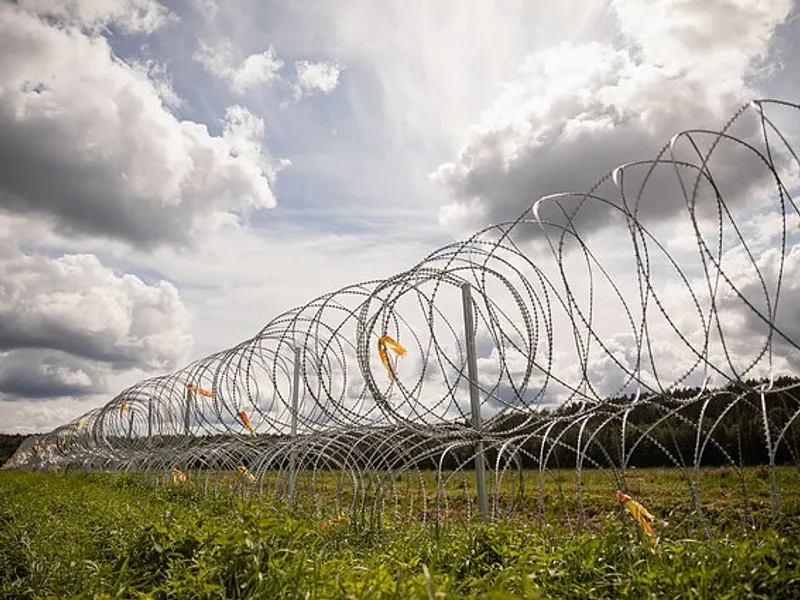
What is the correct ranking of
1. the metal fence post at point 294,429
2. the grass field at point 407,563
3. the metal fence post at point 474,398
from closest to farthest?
1. the grass field at point 407,563
2. the metal fence post at point 474,398
3. the metal fence post at point 294,429

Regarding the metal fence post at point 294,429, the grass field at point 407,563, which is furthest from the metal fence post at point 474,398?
the metal fence post at point 294,429

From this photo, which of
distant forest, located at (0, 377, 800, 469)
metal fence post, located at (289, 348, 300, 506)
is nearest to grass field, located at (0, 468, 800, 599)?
distant forest, located at (0, 377, 800, 469)

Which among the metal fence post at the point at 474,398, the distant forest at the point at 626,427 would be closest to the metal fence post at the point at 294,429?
the distant forest at the point at 626,427

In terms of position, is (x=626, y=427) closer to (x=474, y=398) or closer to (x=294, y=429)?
(x=474, y=398)

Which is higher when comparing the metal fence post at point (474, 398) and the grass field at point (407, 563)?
the metal fence post at point (474, 398)

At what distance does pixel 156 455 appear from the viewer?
18891 mm

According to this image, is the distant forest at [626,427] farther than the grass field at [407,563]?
Yes

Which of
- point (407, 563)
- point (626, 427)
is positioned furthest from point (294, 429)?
point (407, 563)

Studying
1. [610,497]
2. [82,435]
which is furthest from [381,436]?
[82,435]

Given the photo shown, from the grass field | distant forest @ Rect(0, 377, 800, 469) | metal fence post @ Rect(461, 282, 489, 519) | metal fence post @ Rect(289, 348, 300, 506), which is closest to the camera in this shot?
the grass field

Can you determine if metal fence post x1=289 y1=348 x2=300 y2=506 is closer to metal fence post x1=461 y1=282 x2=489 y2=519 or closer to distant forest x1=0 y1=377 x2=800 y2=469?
distant forest x1=0 y1=377 x2=800 y2=469

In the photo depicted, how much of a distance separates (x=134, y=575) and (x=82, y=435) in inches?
1105

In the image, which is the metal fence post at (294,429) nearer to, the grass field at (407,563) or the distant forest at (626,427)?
the distant forest at (626,427)

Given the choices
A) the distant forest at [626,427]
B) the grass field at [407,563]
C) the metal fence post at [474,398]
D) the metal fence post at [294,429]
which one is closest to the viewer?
the grass field at [407,563]
